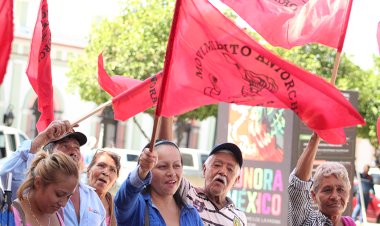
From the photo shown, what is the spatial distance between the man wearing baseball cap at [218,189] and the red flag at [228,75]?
57cm

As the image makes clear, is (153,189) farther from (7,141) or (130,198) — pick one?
(7,141)

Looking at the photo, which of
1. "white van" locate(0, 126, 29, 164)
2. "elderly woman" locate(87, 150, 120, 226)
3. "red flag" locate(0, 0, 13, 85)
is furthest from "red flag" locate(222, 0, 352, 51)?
"white van" locate(0, 126, 29, 164)

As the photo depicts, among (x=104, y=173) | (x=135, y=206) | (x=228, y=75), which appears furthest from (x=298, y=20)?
(x=135, y=206)

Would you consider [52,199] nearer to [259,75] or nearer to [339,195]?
[259,75]

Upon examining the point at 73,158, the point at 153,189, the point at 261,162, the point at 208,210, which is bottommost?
the point at 208,210

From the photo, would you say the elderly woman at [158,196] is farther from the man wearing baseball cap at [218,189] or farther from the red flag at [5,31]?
the red flag at [5,31]

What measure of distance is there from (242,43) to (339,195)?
3.71ft

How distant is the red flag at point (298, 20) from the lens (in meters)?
6.76

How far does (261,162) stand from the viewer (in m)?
13.0

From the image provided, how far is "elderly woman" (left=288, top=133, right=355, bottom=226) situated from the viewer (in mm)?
6000

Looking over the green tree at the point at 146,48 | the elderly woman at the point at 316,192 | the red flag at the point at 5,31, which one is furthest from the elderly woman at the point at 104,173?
the green tree at the point at 146,48

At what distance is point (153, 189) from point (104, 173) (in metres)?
1.12

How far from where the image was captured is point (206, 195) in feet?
21.2

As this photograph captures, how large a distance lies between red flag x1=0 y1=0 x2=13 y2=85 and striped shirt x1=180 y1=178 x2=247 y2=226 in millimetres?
1637
